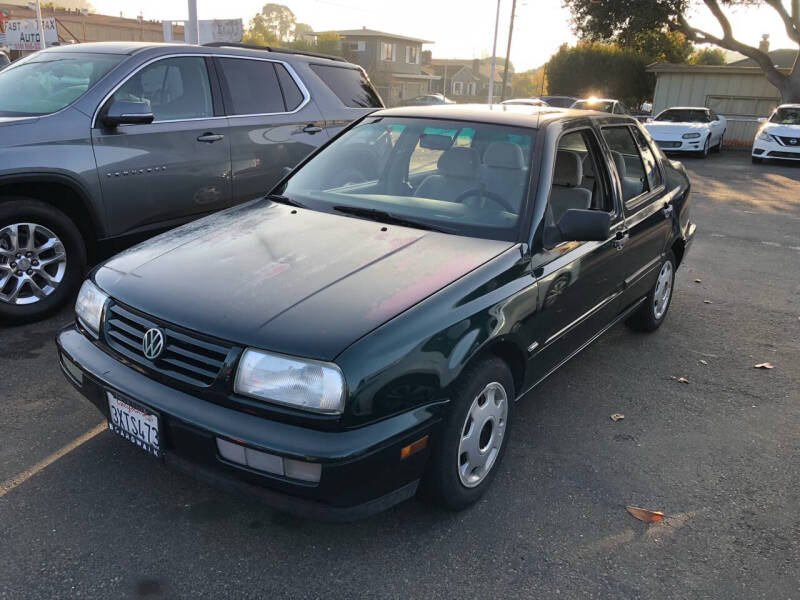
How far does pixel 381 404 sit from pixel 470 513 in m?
0.86

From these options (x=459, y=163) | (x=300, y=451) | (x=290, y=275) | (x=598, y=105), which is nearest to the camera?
(x=300, y=451)

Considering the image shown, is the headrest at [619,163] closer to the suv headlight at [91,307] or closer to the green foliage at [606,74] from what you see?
the suv headlight at [91,307]

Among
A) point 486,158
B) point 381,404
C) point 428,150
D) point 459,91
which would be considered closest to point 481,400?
point 381,404

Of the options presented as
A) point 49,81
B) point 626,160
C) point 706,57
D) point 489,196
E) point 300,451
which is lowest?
point 300,451

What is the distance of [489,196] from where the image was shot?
3246mm

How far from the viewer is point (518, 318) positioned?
2.78 m

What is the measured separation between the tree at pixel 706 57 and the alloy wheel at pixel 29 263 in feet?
162

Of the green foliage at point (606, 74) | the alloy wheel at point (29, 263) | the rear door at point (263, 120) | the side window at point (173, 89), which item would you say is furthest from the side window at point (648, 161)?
the green foliage at point (606, 74)

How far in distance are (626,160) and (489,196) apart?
1.56 metres

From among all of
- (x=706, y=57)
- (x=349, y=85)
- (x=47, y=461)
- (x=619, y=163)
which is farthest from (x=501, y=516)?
(x=706, y=57)

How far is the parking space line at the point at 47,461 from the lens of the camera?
9.06ft

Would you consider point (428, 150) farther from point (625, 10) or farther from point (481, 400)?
point (625, 10)

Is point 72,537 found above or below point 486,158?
below

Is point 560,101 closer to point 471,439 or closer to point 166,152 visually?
point 166,152
